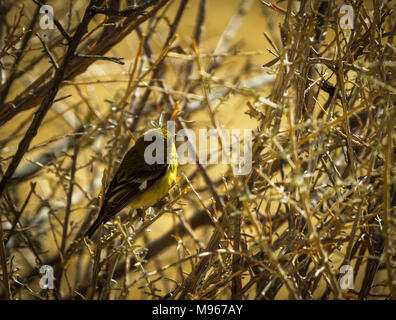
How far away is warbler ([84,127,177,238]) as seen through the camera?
A: 3.34 m

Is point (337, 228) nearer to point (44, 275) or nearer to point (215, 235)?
point (215, 235)

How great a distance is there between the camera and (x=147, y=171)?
346cm

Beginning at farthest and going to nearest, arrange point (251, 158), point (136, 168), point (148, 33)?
point (148, 33)
point (136, 168)
point (251, 158)

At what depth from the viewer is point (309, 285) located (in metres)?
2.29

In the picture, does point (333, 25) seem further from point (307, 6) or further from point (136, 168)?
point (136, 168)

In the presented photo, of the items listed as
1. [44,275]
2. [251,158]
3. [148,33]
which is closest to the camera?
[251,158]

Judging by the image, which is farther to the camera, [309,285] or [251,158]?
[309,285]

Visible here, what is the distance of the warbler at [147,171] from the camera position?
3.34m

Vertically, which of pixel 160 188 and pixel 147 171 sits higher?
pixel 147 171
